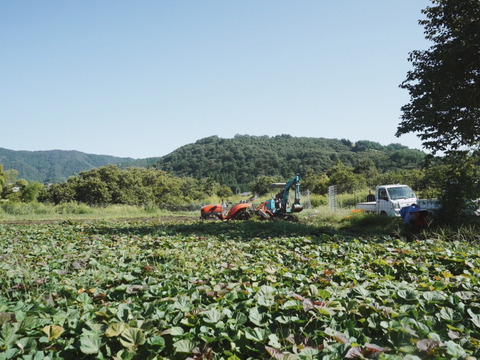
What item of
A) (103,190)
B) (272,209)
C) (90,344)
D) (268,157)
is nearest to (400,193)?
(272,209)

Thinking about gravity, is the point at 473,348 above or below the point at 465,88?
below

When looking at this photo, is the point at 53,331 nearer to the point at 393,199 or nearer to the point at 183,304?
the point at 183,304

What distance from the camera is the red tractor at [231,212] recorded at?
48.5ft

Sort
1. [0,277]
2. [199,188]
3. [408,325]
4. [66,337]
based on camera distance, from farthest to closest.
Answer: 1. [199,188]
2. [0,277]
3. [66,337]
4. [408,325]

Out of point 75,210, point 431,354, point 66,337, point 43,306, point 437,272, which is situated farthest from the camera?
point 75,210

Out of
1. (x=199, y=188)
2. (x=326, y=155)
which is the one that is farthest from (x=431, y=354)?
(x=326, y=155)

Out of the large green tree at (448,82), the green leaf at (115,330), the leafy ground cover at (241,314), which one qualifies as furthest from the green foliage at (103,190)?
the green leaf at (115,330)

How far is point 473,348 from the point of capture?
180 centimetres

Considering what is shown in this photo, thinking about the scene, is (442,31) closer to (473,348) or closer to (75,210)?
(473,348)

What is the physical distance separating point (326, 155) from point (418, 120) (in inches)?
2760

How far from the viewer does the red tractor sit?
48.5 feet

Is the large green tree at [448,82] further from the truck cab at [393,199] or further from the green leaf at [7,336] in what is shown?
the green leaf at [7,336]

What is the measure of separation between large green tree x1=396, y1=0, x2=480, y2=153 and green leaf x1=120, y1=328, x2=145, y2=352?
1060 cm

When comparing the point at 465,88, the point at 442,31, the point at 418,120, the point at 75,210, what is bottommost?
→ the point at 75,210
